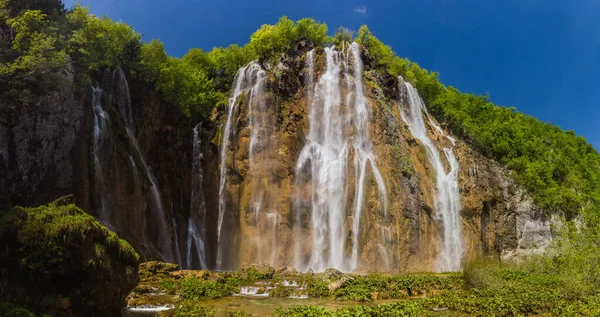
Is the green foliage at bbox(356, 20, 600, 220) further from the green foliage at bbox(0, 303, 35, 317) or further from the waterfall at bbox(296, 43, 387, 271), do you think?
the green foliage at bbox(0, 303, 35, 317)

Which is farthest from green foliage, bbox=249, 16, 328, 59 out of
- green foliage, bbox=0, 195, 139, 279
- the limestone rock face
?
green foliage, bbox=0, 195, 139, 279

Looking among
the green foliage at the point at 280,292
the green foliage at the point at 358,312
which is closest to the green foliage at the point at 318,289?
the green foliage at the point at 280,292

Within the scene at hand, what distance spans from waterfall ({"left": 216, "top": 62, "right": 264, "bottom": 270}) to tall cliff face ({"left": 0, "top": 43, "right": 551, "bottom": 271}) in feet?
0.39

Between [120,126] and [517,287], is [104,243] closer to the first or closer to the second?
[517,287]

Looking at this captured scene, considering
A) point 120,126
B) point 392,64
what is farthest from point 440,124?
point 120,126

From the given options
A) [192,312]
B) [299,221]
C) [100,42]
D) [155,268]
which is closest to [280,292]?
[192,312]

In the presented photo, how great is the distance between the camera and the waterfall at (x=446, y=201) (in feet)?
114

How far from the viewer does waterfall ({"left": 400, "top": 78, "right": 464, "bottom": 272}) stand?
3481 centimetres

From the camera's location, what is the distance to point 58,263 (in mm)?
10383

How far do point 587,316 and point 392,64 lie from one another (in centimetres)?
4128

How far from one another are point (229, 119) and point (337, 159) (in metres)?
10.3

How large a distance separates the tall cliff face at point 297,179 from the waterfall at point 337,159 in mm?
101

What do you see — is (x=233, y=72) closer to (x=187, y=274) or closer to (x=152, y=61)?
(x=152, y=61)

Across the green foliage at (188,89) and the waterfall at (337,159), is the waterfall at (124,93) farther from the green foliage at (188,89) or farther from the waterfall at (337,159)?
the waterfall at (337,159)
